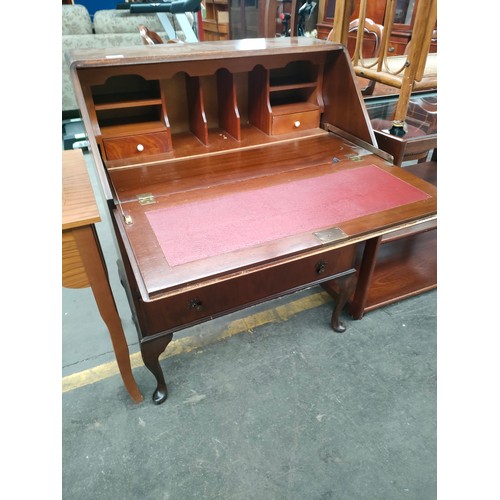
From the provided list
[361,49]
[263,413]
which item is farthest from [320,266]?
[361,49]

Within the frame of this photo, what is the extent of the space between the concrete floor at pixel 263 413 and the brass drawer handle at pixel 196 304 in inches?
20.5

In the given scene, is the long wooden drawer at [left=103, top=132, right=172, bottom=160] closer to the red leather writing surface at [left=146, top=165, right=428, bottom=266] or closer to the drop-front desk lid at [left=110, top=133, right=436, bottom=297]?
the drop-front desk lid at [left=110, top=133, right=436, bottom=297]

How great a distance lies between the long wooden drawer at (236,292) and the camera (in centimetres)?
123

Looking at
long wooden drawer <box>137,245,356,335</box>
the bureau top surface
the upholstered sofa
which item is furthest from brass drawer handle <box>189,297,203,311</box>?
the upholstered sofa

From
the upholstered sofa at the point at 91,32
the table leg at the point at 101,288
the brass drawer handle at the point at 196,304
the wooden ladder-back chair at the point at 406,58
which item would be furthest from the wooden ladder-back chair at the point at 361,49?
the upholstered sofa at the point at 91,32

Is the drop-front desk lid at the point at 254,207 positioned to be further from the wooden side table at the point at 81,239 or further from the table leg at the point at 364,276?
the table leg at the point at 364,276

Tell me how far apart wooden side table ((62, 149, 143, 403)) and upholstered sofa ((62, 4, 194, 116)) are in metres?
2.88

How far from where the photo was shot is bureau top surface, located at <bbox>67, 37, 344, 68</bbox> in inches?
46.9

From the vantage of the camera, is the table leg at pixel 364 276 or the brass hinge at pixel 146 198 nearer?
the brass hinge at pixel 146 198

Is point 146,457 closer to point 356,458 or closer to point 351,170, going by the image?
point 356,458

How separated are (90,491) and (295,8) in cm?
382

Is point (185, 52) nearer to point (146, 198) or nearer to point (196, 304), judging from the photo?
point (146, 198)

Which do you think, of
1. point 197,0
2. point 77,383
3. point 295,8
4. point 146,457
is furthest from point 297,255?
point 295,8

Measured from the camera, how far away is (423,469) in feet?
4.44
